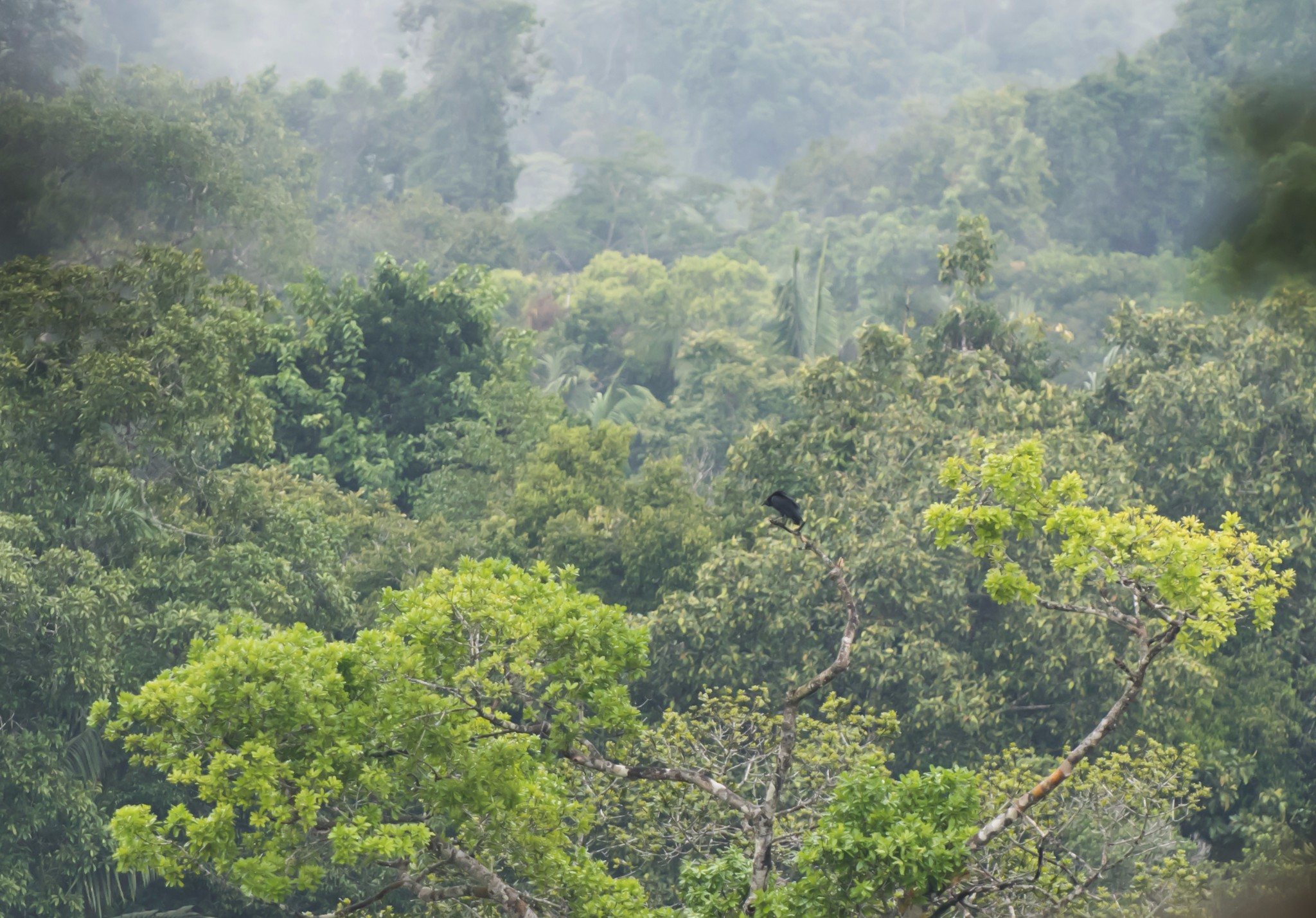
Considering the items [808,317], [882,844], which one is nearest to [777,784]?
[882,844]

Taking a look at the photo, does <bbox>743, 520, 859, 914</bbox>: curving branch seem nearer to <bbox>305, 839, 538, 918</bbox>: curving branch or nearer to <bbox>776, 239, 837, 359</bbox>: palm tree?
<bbox>305, 839, 538, 918</bbox>: curving branch

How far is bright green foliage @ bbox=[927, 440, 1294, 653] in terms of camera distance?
7.13 meters

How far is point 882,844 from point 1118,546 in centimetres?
183

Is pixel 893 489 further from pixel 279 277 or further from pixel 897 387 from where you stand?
pixel 279 277

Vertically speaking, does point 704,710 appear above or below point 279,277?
below

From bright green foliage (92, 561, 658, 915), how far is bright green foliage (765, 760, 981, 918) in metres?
1.37

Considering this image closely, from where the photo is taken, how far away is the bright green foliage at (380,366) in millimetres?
22250

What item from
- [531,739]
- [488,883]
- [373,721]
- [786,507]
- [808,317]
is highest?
[808,317]

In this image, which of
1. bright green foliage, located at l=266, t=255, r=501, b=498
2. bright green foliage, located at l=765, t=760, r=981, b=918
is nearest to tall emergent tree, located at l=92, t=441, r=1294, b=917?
bright green foliage, located at l=765, t=760, r=981, b=918

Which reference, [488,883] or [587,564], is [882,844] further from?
[587,564]

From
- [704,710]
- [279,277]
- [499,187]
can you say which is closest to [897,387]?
[704,710]

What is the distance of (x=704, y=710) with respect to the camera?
12211mm

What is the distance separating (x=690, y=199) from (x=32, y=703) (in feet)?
151

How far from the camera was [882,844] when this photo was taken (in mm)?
7191
